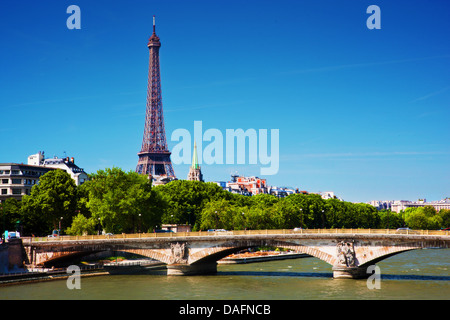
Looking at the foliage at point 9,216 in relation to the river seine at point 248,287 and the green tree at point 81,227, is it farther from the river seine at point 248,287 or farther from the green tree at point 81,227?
the river seine at point 248,287

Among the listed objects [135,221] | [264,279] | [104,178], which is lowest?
[264,279]

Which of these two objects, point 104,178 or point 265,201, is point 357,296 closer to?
point 104,178

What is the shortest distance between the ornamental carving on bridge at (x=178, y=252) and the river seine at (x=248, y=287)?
2614 millimetres

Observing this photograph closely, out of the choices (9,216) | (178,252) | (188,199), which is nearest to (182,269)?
(178,252)

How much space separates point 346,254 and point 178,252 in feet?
65.3

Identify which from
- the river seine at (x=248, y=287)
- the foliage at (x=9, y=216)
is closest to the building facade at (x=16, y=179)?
the foliage at (x=9, y=216)

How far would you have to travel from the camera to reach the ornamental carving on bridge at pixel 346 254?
205 ft

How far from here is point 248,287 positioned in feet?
190

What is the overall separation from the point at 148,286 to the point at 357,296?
2148 centimetres

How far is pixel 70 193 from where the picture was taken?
91688 mm

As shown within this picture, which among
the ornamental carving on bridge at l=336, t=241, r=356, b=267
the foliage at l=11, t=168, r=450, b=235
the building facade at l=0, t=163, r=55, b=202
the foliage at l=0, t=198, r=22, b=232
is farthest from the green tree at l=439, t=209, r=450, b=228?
the foliage at l=0, t=198, r=22, b=232

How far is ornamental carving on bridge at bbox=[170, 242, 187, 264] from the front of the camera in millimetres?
69125
